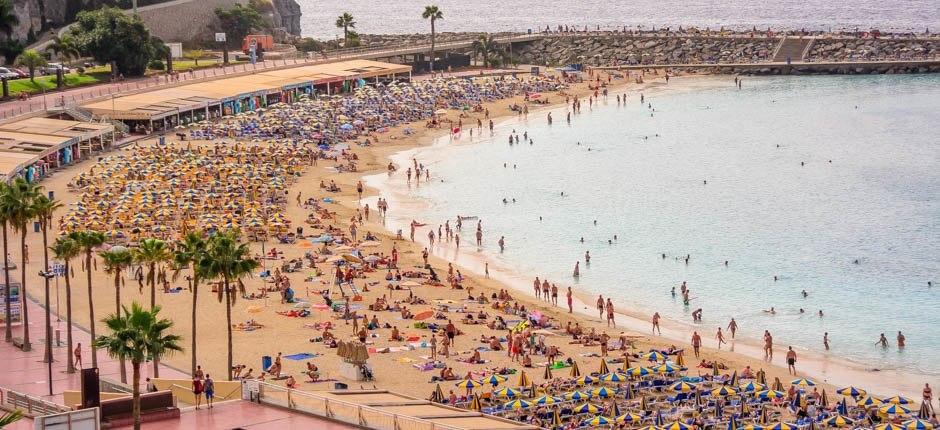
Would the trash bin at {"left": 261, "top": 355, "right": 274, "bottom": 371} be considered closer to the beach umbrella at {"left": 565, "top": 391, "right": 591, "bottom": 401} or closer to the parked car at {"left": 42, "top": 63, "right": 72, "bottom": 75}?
the beach umbrella at {"left": 565, "top": 391, "right": 591, "bottom": 401}

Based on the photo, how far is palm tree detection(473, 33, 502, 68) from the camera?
124125 millimetres

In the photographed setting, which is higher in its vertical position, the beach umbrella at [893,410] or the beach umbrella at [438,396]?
the beach umbrella at [438,396]

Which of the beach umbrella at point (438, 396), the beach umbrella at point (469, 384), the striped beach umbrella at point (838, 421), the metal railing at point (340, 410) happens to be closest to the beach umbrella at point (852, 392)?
the striped beach umbrella at point (838, 421)

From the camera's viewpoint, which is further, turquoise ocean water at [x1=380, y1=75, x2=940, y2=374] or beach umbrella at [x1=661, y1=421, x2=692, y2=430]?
turquoise ocean water at [x1=380, y1=75, x2=940, y2=374]

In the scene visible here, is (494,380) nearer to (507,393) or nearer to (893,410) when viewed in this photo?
(507,393)

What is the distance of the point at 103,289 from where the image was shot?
4981 cm

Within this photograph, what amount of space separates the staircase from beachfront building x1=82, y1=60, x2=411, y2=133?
35.1 metres

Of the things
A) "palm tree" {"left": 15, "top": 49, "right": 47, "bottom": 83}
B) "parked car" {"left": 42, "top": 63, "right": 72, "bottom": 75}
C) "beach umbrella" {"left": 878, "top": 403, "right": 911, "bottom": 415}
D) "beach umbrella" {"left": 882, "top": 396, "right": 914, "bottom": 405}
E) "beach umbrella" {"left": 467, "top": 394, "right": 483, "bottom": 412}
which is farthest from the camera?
"parked car" {"left": 42, "top": 63, "right": 72, "bottom": 75}

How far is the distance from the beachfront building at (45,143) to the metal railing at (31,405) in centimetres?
3514

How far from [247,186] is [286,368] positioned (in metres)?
27.5

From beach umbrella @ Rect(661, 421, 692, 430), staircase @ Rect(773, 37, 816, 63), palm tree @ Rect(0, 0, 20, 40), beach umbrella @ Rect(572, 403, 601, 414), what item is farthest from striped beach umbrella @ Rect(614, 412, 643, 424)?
staircase @ Rect(773, 37, 816, 63)

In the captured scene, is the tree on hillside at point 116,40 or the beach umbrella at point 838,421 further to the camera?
the tree on hillside at point 116,40

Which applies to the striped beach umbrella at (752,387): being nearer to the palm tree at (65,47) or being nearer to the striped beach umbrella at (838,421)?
the striped beach umbrella at (838,421)

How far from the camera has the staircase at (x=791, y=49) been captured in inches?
4951
